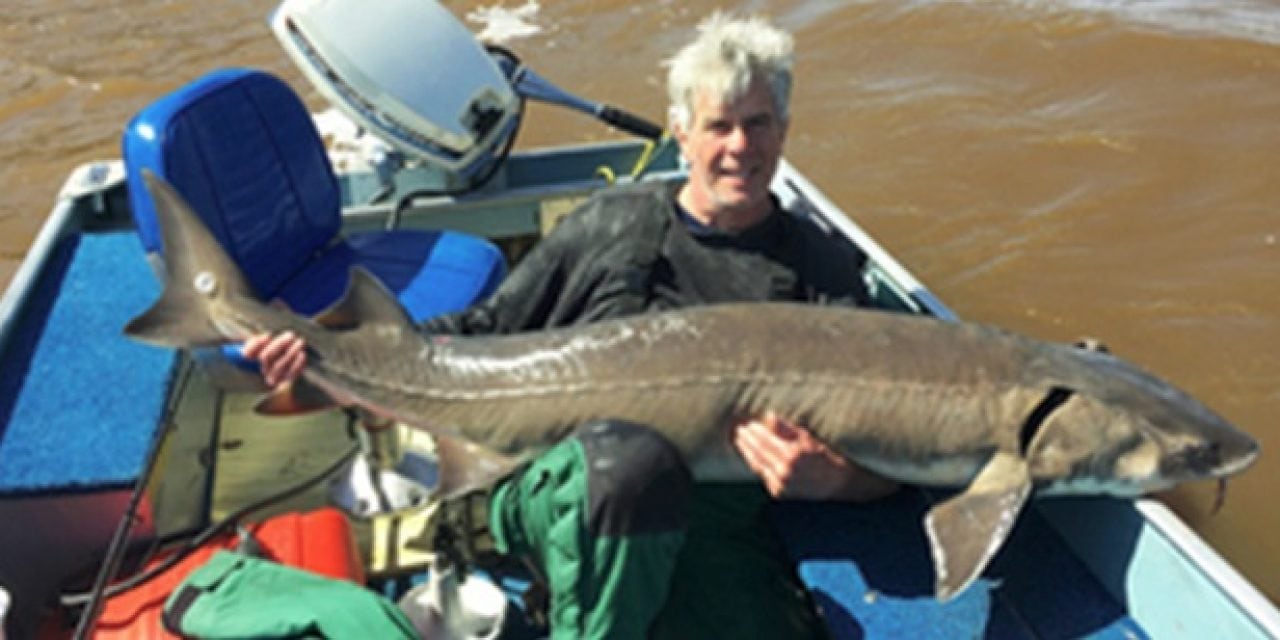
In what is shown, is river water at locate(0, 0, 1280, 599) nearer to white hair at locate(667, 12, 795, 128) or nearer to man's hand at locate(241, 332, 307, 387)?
white hair at locate(667, 12, 795, 128)

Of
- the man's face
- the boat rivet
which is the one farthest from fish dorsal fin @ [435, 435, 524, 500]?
the man's face

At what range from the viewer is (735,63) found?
2768 mm

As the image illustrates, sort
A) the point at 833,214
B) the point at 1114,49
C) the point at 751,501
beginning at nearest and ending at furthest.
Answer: the point at 751,501 < the point at 833,214 < the point at 1114,49

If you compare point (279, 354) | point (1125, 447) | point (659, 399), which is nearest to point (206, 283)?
point (279, 354)

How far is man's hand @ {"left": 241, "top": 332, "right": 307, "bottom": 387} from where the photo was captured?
272 centimetres

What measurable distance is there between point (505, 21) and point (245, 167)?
8.75 meters

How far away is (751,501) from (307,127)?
2.37m

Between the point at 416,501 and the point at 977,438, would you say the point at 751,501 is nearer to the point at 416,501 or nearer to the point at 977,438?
the point at 977,438

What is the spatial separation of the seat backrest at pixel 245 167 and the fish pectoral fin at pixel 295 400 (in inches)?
34.7

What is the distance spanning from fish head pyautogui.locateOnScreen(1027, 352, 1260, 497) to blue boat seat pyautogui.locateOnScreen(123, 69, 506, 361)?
202 cm

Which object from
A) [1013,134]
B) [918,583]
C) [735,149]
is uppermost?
[735,149]

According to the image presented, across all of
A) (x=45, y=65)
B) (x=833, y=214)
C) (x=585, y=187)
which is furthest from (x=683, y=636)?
(x=45, y=65)

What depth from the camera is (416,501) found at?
3.58m

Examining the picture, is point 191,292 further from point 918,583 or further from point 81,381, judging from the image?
point 918,583
